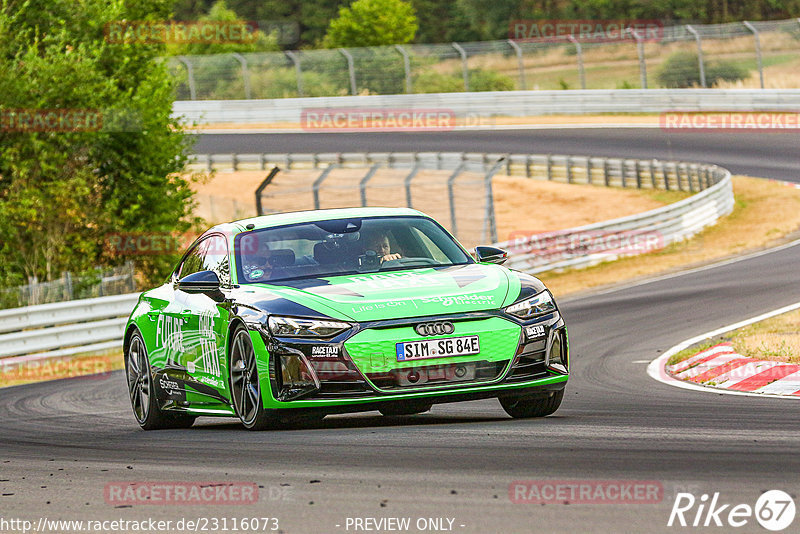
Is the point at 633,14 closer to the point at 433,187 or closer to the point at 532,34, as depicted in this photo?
the point at 532,34

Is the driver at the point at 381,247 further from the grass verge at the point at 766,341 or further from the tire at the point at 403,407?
the grass verge at the point at 766,341

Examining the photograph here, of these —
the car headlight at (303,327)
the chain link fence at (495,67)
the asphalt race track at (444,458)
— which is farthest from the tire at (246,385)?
the chain link fence at (495,67)

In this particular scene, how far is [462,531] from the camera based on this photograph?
15.9 ft

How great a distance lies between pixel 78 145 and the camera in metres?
24.9

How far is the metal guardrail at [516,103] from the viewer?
144 feet

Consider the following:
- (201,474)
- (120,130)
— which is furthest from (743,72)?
(201,474)

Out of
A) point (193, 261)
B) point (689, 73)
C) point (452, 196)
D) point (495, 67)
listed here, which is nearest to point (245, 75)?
point (495, 67)

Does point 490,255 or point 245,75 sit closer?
point 490,255

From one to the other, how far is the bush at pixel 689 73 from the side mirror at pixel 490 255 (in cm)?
4036

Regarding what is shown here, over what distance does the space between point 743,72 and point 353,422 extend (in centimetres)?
4196

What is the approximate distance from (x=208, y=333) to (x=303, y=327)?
1286 millimetres

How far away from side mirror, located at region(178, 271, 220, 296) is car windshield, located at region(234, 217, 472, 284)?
186 mm

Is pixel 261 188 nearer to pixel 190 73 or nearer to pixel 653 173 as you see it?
pixel 653 173

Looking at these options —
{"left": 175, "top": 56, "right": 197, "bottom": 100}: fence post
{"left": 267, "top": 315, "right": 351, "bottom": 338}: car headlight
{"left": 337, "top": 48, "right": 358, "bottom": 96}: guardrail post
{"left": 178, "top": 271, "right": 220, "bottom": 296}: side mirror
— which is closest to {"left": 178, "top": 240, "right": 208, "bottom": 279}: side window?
{"left": 178, "top": 271, "right": 220, "bottom": 296}: side mirror
